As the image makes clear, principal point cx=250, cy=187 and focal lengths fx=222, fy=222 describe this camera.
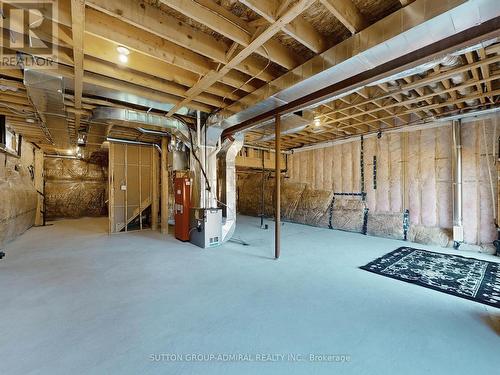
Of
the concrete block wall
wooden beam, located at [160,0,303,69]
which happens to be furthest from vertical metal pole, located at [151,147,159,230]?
the concrete block wall

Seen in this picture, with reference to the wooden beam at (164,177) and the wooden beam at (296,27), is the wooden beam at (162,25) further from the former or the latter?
the wooden beam at (164,177)

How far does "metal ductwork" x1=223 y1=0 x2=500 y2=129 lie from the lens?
5.10 ft

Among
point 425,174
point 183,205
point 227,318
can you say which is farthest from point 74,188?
point 425,174

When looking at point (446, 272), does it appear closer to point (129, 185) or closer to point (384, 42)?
point (384, 42)

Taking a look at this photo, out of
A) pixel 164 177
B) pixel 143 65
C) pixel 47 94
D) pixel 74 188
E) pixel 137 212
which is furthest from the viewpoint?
pixel 74 188

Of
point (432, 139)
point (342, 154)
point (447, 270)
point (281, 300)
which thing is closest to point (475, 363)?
point (281, 300)

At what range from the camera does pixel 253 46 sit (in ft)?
6.99

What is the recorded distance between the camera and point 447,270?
3.14 metres

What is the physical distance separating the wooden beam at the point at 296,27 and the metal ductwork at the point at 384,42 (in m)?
0.15

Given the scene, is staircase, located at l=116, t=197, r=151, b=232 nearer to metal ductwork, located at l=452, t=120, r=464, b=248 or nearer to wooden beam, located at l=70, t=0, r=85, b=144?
wooden beam, located at l=70, t=0, r=85, b=144

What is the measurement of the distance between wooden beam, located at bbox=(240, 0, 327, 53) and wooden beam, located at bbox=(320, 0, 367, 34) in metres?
0.36

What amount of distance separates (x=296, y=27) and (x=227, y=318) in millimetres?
2707

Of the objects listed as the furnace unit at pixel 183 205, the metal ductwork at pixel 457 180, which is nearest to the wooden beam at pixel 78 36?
the furnace unit at pixel 183 205

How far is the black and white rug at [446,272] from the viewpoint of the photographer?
8.15ft
